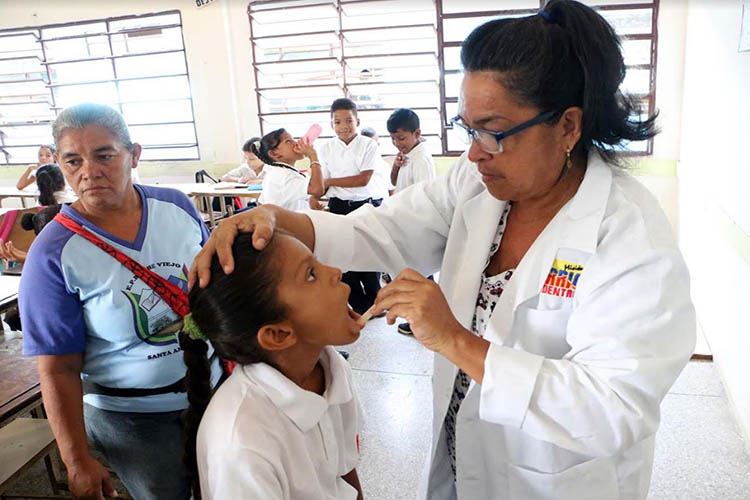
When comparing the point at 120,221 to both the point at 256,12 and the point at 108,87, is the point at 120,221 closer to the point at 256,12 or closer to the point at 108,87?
the point at 256,12

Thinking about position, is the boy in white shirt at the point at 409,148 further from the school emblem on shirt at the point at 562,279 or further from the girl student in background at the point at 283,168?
the school emblem on shirt at the point at 562,279

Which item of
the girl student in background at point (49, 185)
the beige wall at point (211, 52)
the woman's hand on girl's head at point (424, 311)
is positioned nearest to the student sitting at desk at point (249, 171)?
the beige wall at point (211, 52)

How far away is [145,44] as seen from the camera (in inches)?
287

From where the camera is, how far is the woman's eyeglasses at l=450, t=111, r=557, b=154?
912 mm

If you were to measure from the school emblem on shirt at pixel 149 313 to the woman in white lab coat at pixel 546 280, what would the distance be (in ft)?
1.25

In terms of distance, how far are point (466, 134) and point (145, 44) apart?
767 cm

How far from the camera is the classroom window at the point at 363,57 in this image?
250 inches

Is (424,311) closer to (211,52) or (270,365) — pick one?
Answer: (270,365)

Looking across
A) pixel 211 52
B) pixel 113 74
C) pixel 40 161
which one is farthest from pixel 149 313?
pixel 113 74

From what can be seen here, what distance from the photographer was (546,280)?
3.19 ft

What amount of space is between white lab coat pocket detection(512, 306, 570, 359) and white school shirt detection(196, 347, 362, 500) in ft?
1.33

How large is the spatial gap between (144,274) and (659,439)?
88.3 inches

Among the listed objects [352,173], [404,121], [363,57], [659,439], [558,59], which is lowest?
[659,439]

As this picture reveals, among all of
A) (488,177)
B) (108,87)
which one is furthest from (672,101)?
(108,87)
